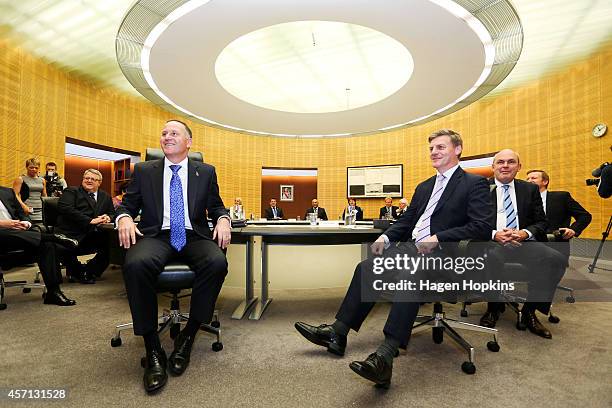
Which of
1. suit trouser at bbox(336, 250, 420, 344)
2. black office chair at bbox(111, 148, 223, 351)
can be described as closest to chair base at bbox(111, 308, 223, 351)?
black office chair at bbox(111, 148, 223, 351)

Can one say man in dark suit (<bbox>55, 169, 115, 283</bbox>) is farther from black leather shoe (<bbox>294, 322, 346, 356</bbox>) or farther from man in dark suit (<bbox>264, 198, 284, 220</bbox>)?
man in dark suit (<bbox>264, 198, 284, 220</bbox>)

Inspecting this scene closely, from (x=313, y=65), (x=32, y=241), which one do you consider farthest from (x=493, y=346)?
(x=313, y=65)

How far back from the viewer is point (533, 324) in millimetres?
2316

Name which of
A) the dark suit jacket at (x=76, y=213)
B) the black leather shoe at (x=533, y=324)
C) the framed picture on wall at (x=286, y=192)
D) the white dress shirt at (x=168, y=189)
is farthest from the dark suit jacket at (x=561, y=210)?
the framed picture on wall at (x=286, y=192)

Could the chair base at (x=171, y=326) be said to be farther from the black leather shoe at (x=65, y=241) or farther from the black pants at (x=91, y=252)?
the black pants at (x=91, y=252)

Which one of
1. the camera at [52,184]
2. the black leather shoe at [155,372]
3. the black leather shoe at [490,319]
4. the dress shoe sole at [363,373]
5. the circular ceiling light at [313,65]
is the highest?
the circular ceiling light at [313,65]

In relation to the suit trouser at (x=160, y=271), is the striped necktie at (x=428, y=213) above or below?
above

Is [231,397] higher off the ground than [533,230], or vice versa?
[533,230]

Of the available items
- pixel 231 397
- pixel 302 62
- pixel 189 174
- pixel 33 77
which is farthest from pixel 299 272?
pixel 33 77

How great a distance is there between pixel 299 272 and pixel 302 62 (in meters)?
4.27

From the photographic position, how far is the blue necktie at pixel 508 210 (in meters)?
2.48

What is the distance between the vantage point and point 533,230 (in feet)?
7.59

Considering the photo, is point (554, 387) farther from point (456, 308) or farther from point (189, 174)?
point (189, 174)

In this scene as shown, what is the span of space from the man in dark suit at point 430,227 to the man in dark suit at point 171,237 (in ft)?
2.01
